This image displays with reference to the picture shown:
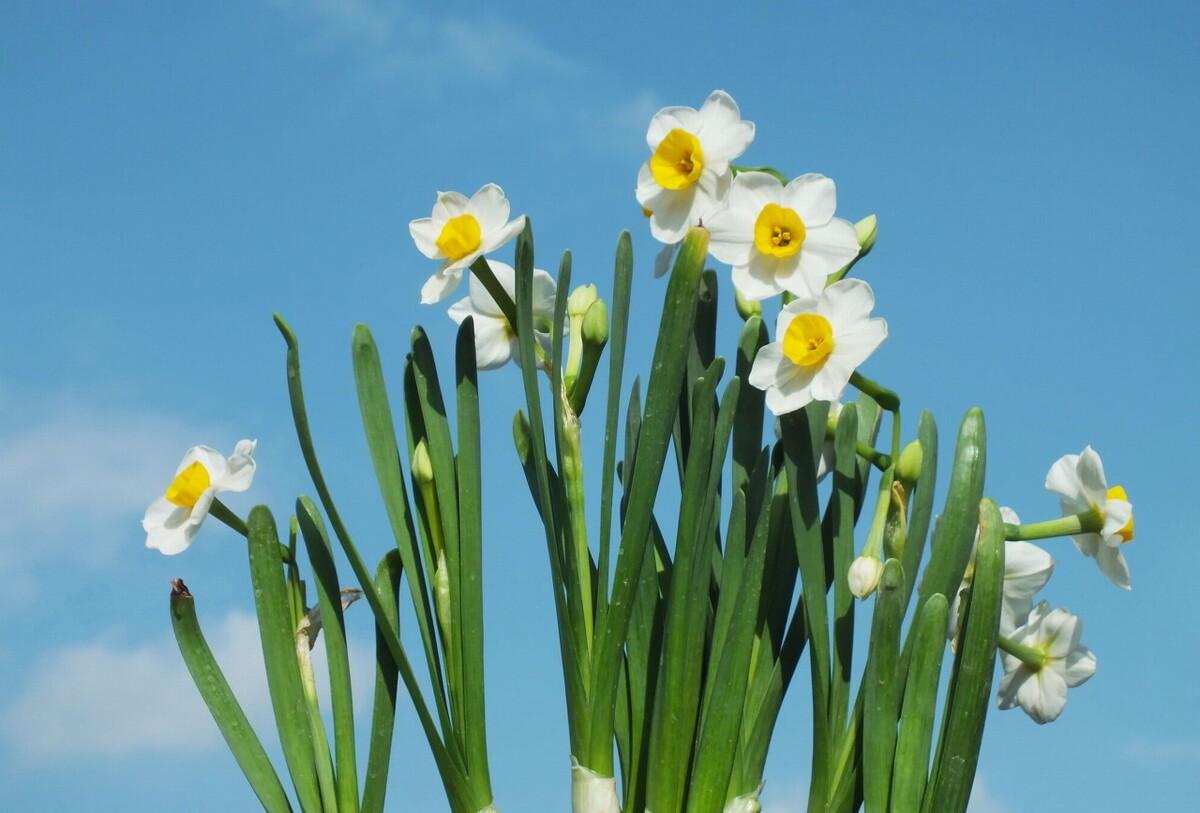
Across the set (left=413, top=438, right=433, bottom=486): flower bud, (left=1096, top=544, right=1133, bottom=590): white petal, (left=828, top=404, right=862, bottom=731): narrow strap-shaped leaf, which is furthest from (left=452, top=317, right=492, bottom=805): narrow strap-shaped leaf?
(left=1096, top=544, right=1133, bottom=590): white petal

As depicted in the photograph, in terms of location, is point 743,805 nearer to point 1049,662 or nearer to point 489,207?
point 1049,662

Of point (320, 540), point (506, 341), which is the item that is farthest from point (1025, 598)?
point (320, 540)

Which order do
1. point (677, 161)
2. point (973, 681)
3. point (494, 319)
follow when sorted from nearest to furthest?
1. point (973, 681)
2. point (677, 161)
3. point (494, 319)

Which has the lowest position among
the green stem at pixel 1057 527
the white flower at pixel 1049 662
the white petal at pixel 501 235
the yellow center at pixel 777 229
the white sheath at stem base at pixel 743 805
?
the white sheath at stem base at pixel 743 805

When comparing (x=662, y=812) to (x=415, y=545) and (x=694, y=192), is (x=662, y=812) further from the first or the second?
(x=694, y=192)

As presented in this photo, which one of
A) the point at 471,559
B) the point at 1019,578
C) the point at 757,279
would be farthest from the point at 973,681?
the point at 471,559

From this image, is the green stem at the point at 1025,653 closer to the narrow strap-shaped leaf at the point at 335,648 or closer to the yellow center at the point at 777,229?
the yellow center at the point at 777,229

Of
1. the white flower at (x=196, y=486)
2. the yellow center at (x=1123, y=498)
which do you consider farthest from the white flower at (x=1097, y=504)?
the white flower at (x=196, y=486)
